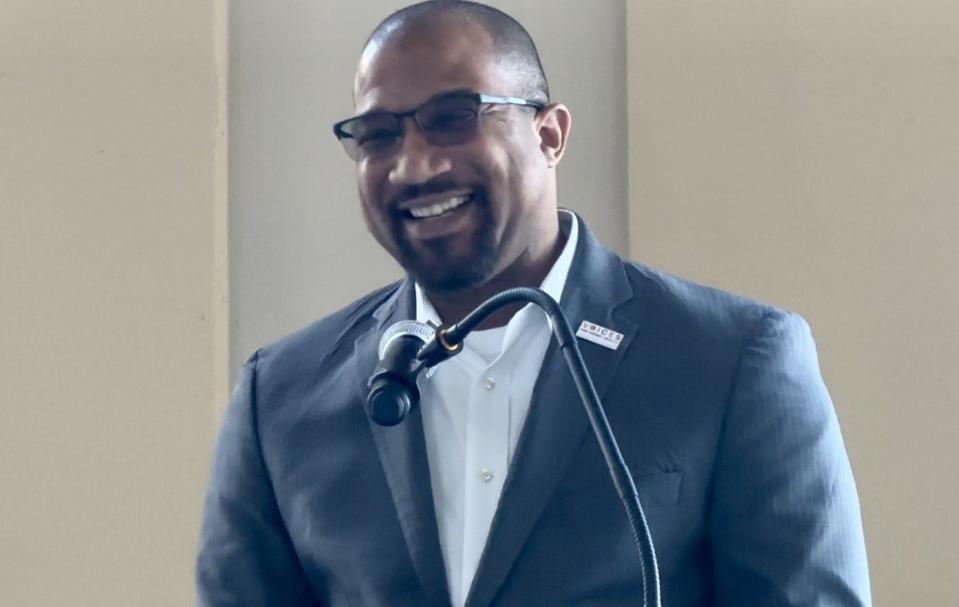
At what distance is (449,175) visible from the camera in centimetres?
166

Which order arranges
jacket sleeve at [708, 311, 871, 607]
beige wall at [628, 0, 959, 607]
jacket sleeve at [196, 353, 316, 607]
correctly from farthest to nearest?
beige wall at [628, 0, 959, 607] < jacket sleeve at [196, 353, 316, 607] < jacket sleeve at [708, 311, 871, 607]

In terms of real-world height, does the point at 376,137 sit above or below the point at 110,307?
above

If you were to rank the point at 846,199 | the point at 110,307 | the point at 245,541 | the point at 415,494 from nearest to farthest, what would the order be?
the point at 415,494 < the point at 245,541 < the point at 846,199 < the point at 110,307

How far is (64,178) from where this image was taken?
94.3 inches

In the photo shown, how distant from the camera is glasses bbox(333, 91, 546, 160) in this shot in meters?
1.66

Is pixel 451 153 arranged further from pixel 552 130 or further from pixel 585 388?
pixel 585 388

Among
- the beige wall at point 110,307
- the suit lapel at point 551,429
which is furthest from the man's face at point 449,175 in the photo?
the beige wall at point 110,307

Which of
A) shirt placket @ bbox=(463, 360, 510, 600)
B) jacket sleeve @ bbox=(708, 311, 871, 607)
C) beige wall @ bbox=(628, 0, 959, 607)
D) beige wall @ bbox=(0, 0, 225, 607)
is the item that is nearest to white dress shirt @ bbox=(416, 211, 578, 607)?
shirt placket @ bbox=(463, 360, 510, 600)

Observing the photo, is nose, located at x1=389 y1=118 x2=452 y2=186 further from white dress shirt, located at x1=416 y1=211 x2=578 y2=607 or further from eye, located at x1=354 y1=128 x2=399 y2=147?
white dress shirt, located at x1=416 y1=211 x2=578 y2=607

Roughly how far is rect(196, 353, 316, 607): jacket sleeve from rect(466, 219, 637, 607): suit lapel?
1.02 ft

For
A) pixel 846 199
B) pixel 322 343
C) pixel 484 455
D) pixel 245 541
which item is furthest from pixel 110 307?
pixel 846 199

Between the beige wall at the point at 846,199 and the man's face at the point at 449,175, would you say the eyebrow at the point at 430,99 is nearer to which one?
the man's face at the point at 449,175

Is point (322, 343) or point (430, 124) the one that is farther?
point (322, 343)

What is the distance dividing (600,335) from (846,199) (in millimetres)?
751
